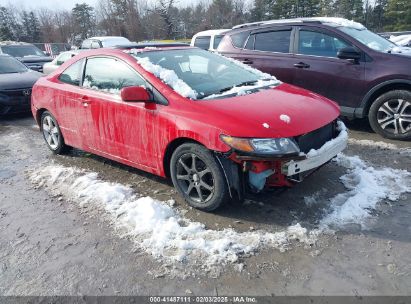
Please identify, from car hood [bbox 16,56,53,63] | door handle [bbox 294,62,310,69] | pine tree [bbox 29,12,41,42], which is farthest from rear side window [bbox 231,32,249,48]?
pine tree [bbox 29,12,41,42]

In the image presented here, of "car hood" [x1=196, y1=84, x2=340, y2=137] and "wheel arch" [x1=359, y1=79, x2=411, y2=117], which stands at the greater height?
"car hood" [x1=196, y1=84, x2=340, y2=137]

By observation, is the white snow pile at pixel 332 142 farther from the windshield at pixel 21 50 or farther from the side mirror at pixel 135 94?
the windshield at pixel 21 50

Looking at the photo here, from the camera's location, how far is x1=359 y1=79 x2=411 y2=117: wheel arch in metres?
5.48

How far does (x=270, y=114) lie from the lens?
351 cm

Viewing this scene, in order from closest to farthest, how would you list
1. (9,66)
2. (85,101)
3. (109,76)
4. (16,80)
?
(109,76)
(85,101)
(16,80)
(9,66)

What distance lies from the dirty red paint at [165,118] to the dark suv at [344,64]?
6.17 ft

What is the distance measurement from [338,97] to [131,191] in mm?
3690

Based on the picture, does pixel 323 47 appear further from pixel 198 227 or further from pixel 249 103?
pixel 198 227

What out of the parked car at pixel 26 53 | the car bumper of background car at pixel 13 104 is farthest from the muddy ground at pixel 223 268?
the parked car at pixel 26 53

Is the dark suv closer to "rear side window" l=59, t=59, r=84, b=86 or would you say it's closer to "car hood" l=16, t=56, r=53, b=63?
"rear side window" l=59, t=59, r=84, b=86

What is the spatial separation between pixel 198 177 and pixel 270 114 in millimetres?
921

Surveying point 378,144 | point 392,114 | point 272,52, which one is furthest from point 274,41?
point 378,144

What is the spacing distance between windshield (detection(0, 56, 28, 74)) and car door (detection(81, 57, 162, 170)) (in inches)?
227

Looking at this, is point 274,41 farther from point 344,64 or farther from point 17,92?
point 17,92
